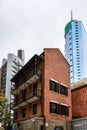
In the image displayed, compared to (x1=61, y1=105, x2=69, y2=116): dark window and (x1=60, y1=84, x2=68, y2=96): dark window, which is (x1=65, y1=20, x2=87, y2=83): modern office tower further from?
(x1=61, y1=105, x2=69, y2=116): dark window

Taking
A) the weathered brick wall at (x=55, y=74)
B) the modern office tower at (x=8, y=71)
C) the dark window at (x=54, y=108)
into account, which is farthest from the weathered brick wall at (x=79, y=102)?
the modern office tower at (x=8, y=71)

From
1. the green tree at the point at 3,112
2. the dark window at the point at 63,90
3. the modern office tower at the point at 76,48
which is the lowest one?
the green tree at the point at 3,112

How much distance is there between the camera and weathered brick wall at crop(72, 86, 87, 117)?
36281 mm

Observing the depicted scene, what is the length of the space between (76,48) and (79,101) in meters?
119

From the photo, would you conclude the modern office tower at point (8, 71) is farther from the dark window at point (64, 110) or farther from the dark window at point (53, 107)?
the dark window at point (53, 107)

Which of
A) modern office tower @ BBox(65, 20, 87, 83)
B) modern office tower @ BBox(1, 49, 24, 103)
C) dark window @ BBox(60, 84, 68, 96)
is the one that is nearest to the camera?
dark window @ BBox(60, 84, 68, 96)

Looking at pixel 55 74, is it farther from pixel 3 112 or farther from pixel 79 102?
pixel 3 112

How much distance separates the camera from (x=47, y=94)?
109ft

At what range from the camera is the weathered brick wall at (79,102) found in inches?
1428

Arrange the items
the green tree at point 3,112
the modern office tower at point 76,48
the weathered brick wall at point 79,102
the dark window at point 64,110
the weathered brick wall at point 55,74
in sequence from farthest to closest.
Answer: the modern office tower at point 76,48
the green tree at point 3,112
the weathered brick wall at point 79,102
the dark window at point 64,110
the weathered brick wall at point 55,74

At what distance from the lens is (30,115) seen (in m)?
35.9

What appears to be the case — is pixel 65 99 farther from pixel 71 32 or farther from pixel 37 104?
pixel 71 32

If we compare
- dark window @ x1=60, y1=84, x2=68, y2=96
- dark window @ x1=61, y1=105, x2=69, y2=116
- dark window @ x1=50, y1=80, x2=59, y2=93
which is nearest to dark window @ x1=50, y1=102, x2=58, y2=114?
dark window @ x1=61, y1=105, x2=69, y2=116

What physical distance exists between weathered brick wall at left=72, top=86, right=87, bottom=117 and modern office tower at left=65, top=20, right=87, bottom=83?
107 m
